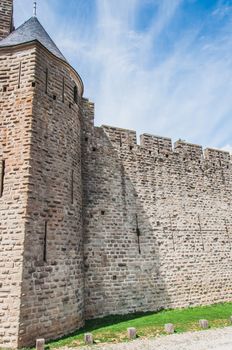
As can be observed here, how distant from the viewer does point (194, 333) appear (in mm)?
6914

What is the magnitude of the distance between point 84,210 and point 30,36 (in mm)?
5682

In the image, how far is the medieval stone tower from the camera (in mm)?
6781

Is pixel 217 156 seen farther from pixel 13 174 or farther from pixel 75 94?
pixel 13 174

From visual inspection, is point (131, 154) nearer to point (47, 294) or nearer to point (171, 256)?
point (171, 256)

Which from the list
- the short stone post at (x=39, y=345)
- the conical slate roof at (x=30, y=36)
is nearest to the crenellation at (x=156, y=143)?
the conical slate roof at (x=30, y=36)

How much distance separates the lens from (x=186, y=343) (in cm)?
615

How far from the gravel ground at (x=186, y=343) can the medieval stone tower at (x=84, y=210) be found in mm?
1848

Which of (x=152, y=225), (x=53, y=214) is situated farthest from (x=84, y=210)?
(x=152, y=225)

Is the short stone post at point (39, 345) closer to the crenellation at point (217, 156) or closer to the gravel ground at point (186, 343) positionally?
the gravel ground at point (186, 343)

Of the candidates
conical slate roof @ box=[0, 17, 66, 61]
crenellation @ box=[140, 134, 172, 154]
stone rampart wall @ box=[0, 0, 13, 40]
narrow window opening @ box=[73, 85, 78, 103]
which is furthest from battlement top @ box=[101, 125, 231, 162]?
stone rampart wall @ box=[0, 0, 13, 40]

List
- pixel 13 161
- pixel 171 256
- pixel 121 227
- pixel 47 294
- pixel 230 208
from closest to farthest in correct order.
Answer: pixel 47 294
pixel 13 161
pixel 121 227
pixel 171 256
pixel 230 208

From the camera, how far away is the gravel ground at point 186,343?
5.88m

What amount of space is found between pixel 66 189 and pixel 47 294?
9.14 ft

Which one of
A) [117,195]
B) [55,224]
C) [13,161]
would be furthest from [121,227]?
[13,161]
